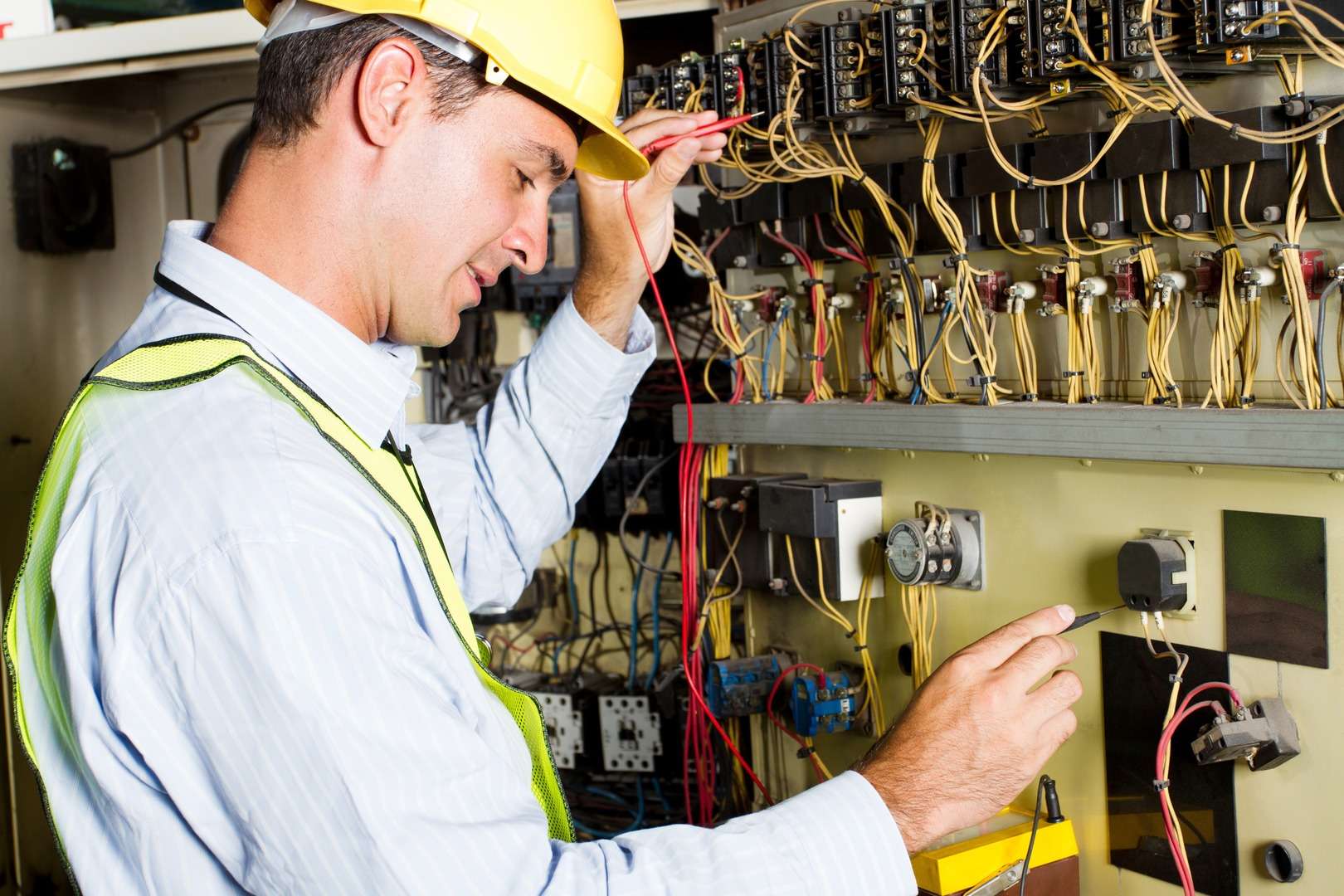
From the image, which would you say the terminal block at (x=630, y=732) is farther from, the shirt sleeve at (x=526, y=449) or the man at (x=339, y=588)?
the man at (x=339, y=588)

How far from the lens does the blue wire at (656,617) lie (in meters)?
2.15

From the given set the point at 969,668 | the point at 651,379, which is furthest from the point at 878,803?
the point at 651,379

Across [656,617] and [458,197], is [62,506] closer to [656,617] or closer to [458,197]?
[458,197]

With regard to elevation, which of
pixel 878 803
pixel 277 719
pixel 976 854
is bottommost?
pixel 976 854

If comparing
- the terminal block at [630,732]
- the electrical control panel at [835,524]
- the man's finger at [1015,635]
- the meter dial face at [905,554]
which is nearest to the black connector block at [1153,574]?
the man's finger at [1015,635]

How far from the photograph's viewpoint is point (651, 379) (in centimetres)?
216

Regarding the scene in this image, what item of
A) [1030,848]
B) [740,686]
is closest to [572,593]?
[740,686]

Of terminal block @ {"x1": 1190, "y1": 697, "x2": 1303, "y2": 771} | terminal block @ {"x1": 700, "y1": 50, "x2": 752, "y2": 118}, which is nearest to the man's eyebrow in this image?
terminal block @ {"x1": 700, "y1": 50, "x2": 752, "y2": 118}

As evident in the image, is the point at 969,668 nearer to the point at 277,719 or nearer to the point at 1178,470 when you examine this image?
the point at 1178,470

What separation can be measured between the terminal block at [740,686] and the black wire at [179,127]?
4.66 feet

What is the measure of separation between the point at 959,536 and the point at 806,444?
9.3 inches

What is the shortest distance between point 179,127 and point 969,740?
1994 mm

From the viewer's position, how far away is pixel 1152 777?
1354 mm

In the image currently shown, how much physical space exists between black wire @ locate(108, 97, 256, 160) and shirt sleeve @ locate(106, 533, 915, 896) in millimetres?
1728
